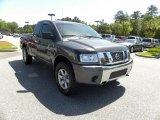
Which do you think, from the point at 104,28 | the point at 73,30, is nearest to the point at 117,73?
the point at 73,30

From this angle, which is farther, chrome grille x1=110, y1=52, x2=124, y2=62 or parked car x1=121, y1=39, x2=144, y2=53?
parked car x1=121, y1=39, x2=144, y2=53

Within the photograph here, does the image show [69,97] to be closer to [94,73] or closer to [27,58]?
[94,73]

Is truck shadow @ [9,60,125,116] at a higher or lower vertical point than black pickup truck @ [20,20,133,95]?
lower

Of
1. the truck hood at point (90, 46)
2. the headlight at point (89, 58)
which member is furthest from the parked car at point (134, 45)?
the headlight at point (89, 58)

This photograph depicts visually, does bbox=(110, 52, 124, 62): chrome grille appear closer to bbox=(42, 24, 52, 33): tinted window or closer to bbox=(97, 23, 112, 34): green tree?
bbox=(42, 24, 52, 33): tinted window

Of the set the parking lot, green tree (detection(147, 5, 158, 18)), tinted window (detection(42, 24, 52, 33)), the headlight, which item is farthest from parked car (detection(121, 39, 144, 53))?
green tree (detection(147, 5, 158, 18))

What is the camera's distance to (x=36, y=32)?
7609 mm

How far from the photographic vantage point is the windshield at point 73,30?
6085mm

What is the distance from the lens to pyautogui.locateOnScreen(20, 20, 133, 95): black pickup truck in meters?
4.82

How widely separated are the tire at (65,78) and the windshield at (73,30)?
999 millimetres

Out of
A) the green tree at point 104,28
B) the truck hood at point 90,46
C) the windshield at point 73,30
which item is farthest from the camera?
the green tree at point 104,28

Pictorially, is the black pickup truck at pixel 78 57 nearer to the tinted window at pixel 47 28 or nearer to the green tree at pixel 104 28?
the tinted window at pixel 47 28

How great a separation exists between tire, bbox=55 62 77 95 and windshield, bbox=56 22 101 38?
1.00 metres

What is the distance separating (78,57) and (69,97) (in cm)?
107
